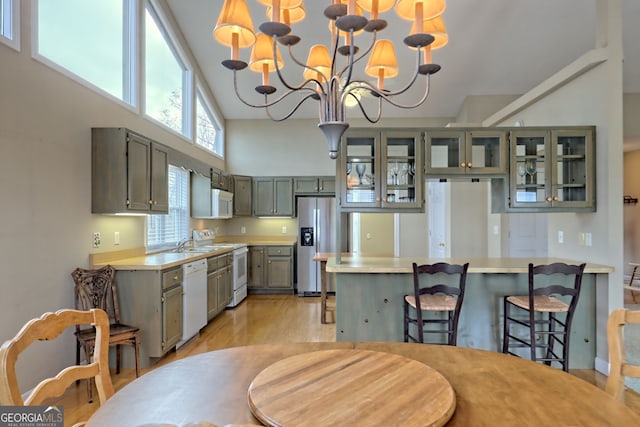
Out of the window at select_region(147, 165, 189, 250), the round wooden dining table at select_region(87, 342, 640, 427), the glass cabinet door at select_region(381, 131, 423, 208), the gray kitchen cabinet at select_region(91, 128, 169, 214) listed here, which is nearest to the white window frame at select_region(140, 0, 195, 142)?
the window at select_region(147, 165, 189, 250)

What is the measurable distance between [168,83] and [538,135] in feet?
14.8

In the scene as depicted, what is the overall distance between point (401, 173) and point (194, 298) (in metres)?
2.62

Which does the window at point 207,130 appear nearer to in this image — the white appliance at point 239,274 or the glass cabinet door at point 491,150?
the white appliance at point 239,274

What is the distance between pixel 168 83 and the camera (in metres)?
5.08

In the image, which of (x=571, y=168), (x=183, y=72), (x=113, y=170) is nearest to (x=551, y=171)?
(x=571, y=168)

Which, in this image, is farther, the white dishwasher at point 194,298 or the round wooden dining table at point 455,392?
the white dishwasher at point 194,298

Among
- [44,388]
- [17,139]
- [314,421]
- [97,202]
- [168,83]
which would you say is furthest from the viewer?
[168,83]

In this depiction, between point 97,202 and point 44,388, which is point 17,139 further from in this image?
point 44,388

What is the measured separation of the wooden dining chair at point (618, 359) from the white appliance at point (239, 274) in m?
4.95

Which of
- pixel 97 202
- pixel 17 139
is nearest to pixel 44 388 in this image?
pixel 17 139

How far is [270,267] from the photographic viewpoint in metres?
6.65

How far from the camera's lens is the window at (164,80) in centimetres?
452

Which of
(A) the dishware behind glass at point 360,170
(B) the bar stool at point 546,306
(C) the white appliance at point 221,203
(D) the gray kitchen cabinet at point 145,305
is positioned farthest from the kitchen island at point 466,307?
(C) the white appliance at point 221,203

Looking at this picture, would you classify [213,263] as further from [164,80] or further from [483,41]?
[483,41]
